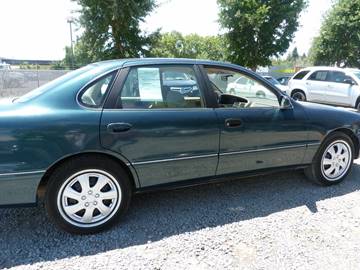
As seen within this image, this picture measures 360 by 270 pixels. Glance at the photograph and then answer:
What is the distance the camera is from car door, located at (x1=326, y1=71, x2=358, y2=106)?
10547mm

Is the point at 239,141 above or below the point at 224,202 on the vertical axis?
above

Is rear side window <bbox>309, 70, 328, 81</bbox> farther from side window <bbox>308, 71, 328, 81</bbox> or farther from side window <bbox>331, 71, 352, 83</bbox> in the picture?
side window <bbox>331, 71, 352, 83</bbox>

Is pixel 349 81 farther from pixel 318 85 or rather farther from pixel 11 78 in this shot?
pixel 11 78

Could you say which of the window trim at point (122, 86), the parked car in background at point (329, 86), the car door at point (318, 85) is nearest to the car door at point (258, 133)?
the window trim at point (122, 86)

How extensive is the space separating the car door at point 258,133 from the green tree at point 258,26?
15552 millimetres

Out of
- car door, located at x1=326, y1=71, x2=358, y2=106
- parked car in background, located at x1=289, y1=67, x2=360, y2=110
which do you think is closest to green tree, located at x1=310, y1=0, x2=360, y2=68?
parked car in background, located at x1=289, y1=67, x2=360, y2=110

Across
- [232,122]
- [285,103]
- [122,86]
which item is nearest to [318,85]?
[285,103]

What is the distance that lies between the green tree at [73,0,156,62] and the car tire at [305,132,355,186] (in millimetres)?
11892

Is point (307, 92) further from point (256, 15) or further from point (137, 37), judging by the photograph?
point (137, 37)

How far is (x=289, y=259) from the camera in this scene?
2393 millimetres

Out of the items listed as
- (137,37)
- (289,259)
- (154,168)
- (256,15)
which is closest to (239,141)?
(154,168)

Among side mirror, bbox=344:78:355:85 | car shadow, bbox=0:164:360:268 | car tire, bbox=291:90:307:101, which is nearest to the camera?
car shadow, bbox=0:164:360:268

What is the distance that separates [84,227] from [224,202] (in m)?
1.54

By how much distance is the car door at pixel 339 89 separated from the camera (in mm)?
10547
